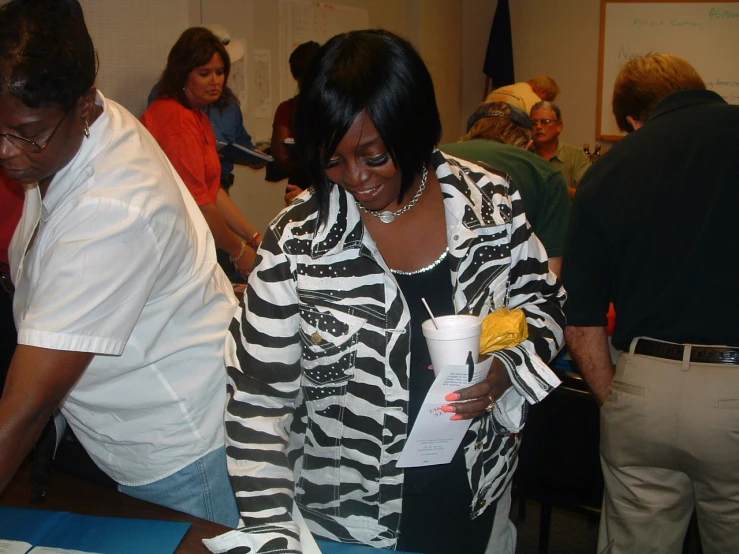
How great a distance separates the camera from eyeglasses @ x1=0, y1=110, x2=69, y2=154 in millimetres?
1154

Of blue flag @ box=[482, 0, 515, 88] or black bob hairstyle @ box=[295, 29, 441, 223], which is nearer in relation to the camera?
black bob hairstyle @ box=[295, 29, 441, 223]

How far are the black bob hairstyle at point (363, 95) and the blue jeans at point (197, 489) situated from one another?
0.54 meters

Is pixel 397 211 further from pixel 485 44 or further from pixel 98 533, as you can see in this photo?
pixel 485 44

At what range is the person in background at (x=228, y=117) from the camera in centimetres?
381

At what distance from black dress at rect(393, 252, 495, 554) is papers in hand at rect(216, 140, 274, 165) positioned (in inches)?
105

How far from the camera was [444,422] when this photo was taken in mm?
1177

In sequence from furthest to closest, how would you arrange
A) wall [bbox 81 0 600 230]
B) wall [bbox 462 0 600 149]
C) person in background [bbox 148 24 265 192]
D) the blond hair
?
1. wall [bbox 462 0 600 149]
2. wall [bbox 81 0 600 230]
3. person in background [bbox 148 24 265 192]
4. the blond hair

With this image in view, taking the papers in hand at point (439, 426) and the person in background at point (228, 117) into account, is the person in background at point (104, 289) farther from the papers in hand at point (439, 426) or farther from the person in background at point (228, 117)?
the person in background at point (228, 117)

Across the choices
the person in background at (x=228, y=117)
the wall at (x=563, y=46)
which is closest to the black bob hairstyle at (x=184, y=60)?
the person in background at (x=228, y=117)

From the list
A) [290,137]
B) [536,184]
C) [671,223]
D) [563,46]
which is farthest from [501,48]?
[671,223]

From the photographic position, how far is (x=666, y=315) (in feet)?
6.38

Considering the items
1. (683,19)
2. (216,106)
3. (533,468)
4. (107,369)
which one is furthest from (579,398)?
(683,19)

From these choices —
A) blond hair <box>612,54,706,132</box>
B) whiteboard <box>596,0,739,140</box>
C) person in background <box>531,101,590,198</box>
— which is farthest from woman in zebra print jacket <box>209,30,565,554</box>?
whiteboard <box>596,0,739,140</box>

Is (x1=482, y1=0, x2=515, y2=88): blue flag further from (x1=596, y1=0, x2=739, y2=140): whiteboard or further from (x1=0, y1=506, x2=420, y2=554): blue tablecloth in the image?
(x1=0, y1=506, x2=420, y2=554): blue tablecloth
